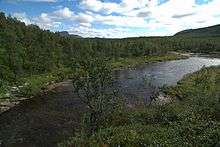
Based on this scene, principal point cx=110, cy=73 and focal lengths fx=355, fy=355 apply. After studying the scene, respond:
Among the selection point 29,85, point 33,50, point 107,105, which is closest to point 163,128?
point 107,105

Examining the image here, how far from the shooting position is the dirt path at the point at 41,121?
37750mm

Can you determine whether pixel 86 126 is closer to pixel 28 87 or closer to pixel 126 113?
pixel 126 113

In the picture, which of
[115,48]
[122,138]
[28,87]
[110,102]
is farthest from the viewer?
[115,48]

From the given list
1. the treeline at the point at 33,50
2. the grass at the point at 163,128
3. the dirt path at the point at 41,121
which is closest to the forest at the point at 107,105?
the grass at the point at 163,128

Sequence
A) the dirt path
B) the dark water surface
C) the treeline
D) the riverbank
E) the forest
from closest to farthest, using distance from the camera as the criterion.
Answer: the forest
the dirt path
the dark water surface
the riverbank
the treeline

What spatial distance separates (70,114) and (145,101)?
1296cm

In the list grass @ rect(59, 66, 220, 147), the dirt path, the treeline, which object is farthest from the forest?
the dirt path

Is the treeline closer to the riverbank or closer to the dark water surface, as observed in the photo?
the riverbank

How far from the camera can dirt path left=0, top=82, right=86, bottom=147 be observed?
37.8 metres

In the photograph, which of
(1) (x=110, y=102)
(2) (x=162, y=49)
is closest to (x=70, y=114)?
(1) (x=110, y=102)

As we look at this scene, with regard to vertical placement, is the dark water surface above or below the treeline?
below

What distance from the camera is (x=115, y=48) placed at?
147375mm

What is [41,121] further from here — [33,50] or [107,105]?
[33,50]

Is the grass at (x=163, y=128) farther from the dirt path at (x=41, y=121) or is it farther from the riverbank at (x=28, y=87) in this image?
the riverbank at (x=28, y=87)
